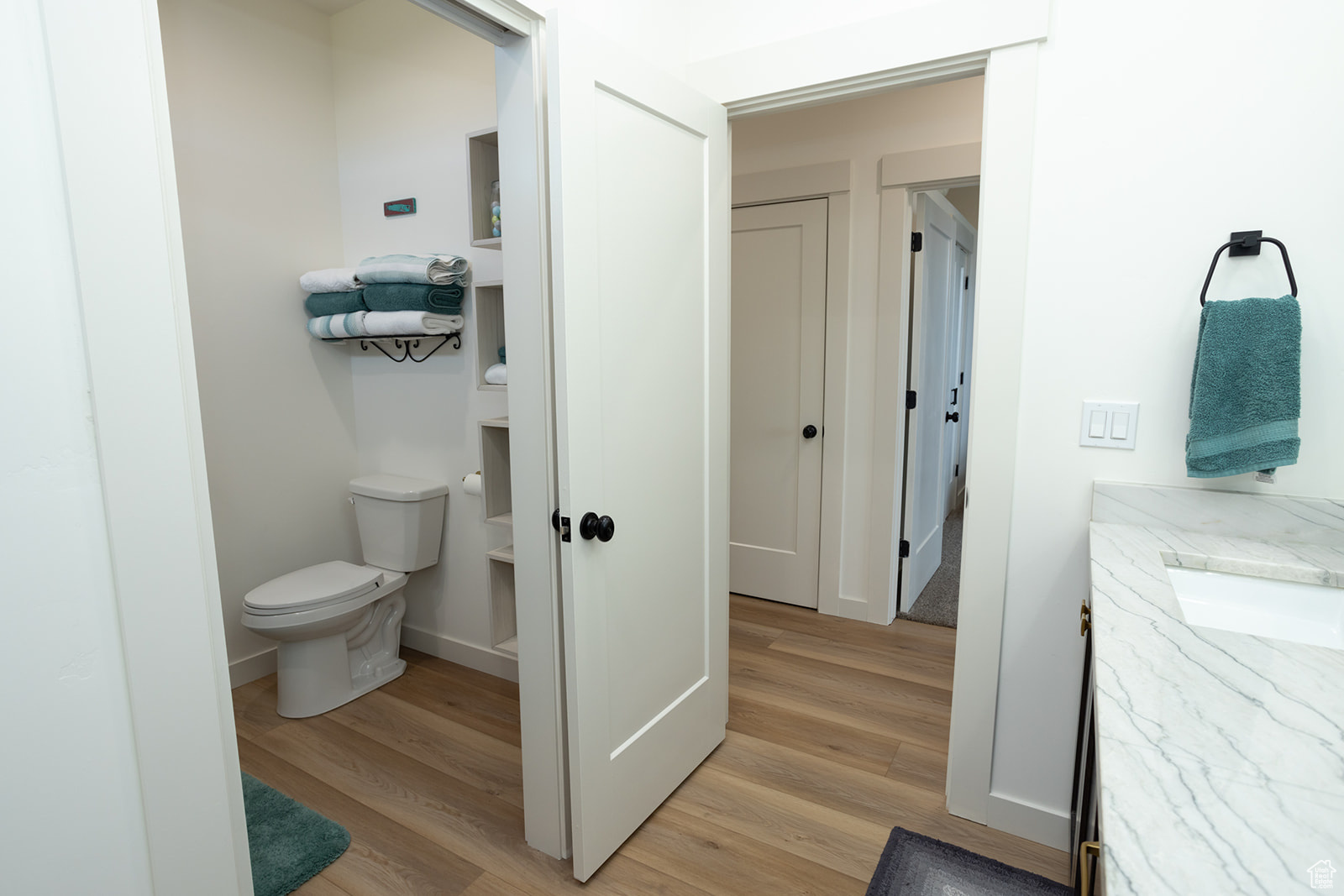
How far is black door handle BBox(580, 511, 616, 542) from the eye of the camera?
1521 mm

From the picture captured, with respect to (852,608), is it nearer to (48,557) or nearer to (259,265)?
(259,265)

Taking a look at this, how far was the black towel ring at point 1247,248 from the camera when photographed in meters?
1.39

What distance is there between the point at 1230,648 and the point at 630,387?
1.19 m

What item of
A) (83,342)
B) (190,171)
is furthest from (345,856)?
(190,171)

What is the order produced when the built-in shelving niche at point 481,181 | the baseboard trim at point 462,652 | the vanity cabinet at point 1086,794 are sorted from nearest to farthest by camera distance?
the vanity cabinet at point 1086,794, the built-in shelving niche at point 481,181, the baseboard trim at point 462,652

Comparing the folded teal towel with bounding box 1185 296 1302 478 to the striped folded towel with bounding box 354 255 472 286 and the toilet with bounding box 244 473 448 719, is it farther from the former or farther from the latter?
the toilet with bounding box 244 473 448 719

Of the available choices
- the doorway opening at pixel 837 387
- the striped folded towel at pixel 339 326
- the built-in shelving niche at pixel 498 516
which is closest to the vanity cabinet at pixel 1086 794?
the doorway opening at pixel 837 387

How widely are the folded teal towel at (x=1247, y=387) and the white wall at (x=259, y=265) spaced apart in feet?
9.41

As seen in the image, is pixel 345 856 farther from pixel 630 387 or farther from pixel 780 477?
pixel 780 477

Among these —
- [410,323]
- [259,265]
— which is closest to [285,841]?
[410,323]

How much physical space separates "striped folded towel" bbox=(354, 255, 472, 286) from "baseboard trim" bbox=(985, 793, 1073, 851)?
7.51ft

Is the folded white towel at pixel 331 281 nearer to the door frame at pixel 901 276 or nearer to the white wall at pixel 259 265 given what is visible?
the white wall at pixel 259 265

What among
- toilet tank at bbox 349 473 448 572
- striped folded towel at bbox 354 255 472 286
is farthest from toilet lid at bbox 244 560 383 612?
striped folded towel at bbox 354 255 472 286

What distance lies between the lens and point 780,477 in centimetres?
337
